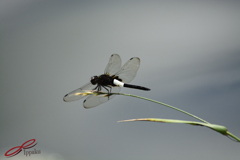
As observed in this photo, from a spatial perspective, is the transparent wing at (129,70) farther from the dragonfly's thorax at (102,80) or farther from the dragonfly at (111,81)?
the dragonfly's thorax at (102,80)

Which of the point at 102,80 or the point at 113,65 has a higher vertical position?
the point at 113,65

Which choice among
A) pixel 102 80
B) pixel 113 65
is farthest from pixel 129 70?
pixel 102 80

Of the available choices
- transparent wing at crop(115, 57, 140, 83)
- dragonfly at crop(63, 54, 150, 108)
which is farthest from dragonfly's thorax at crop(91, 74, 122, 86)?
transparent wing at crop(115, 57, 140, 83)

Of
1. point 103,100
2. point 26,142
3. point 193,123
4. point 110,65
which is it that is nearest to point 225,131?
point 193,123

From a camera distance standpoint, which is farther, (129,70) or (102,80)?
(129,70)

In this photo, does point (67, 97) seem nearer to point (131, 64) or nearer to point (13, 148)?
point (131, 64)

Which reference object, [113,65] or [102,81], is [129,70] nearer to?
[113,65]
